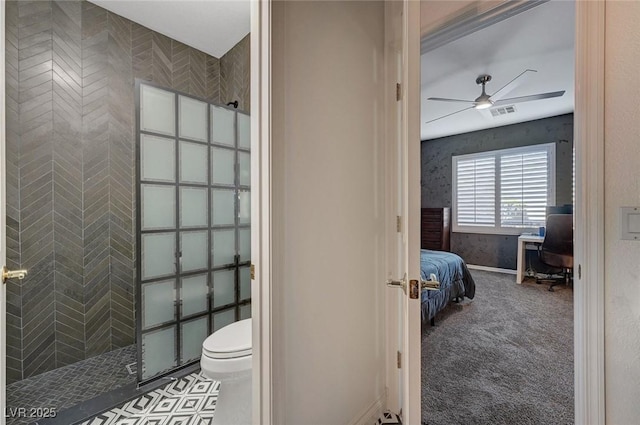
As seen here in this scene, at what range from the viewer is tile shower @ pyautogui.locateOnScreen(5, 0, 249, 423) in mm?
1895

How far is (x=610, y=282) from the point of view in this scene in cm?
103

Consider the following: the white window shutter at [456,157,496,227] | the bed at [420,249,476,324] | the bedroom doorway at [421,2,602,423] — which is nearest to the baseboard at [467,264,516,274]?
the bedroom doorway at [421,2,602,423]

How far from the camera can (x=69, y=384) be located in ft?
6.17

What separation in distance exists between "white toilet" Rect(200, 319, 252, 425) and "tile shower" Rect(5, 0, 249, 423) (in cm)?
69

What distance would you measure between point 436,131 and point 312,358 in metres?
5.12

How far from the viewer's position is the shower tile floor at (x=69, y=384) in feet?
5.58

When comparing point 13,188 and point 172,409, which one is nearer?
point 172,409

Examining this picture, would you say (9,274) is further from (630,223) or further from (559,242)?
(559,242)

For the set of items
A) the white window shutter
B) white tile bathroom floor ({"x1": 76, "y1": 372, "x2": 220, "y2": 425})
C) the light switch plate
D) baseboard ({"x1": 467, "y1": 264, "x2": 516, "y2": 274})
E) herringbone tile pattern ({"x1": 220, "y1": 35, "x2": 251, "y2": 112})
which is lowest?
white tile bathroom floor ({"x1": 76, "y1": 372, "x2": 220, "y2": 425})

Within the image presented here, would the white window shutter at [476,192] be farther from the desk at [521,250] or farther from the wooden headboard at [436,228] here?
the desk at [521,250]

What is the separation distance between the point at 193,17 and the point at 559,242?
4871 millimetres

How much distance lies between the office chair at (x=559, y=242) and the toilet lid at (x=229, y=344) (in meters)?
4.15

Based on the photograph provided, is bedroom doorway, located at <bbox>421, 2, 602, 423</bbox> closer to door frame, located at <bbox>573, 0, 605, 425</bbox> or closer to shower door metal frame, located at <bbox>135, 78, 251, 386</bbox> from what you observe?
door frame, located at <bbox>573, 0, 605, 425</bbox>

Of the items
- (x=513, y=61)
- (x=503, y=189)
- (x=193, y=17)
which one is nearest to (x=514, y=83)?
(x=513, y=61)
